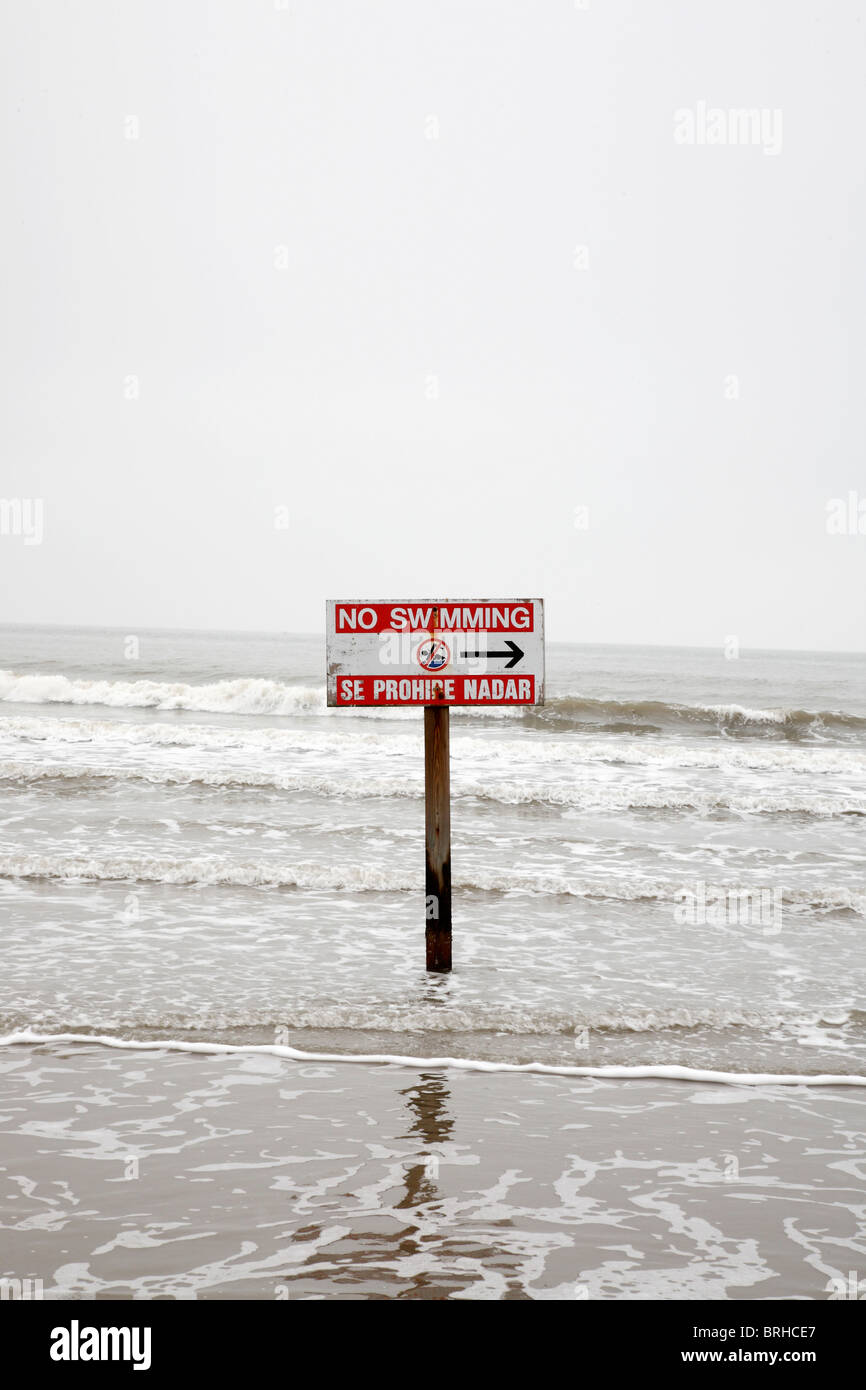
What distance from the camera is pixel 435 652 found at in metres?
7.41

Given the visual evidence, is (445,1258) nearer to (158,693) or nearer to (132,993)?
(132,993)

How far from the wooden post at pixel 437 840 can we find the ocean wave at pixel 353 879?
8.71 ft

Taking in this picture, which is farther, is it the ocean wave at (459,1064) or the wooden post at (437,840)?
the wooden post at (437,840)

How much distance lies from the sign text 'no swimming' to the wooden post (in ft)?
1.06

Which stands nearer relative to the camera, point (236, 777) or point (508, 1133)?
point (508, 1133)

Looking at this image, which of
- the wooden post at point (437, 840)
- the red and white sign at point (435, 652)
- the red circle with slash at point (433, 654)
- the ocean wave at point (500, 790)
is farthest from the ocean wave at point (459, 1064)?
the ocean wave at point (500, 790)

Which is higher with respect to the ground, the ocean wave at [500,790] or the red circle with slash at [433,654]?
the red circle with slash at [433,654]

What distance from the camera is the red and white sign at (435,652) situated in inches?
291

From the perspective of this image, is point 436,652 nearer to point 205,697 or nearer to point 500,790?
point 500,790

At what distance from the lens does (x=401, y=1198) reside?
4.21 metres

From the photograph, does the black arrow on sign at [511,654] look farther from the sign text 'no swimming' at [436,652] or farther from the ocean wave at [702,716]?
the ocean wave at [702,716]

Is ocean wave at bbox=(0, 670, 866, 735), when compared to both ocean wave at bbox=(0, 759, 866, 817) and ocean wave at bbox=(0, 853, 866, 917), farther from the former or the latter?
ocean wave at bbox=(0, 853, 866, 917)

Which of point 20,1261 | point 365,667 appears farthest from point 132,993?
point 20,1261
